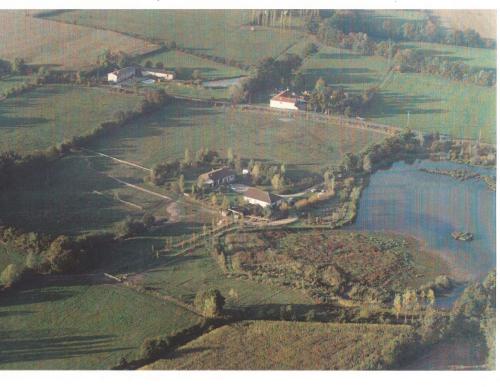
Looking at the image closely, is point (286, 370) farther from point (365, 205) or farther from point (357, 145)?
point (357, 145)

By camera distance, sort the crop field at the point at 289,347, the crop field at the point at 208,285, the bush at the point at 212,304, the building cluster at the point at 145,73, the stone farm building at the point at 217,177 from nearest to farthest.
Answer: the crop field at the point at 289,347, the bush at the point at 212,304, the crop field at the point at 208,285, the stone farm building at the point at 217,177, the building cluster at the point at 145,73

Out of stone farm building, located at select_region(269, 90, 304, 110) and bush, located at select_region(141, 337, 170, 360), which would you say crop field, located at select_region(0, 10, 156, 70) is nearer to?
stone farm building, located at select_region(269, 90, 304, 110)

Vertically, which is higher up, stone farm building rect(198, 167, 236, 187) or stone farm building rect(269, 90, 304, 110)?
stone farm building rect(269, 90, 304, 110)

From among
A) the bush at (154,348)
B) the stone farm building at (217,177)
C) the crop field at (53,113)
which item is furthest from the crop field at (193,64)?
the bush at (154,348)

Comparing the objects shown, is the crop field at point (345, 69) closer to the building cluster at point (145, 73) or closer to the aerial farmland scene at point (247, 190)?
the aerial farmland scene at point (247, 190)

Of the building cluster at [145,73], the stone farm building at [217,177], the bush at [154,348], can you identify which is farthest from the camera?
the building cluster at [145,73]

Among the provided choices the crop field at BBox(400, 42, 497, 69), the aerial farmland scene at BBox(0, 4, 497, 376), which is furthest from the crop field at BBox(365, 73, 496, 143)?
the crop field at BBox(400, 42, 497, 69)

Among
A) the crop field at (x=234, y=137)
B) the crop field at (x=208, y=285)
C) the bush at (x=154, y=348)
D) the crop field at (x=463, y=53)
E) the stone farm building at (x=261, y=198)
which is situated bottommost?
the bush at (x=154, y=348)
